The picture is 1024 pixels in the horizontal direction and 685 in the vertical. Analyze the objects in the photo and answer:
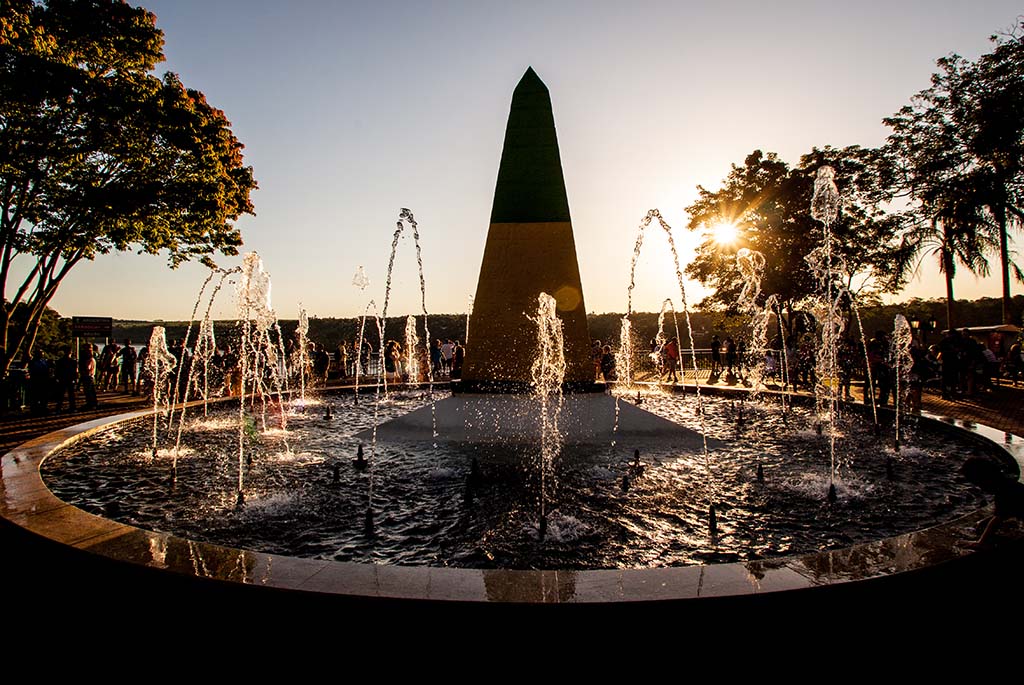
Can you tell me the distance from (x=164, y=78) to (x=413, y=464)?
38.5 ft

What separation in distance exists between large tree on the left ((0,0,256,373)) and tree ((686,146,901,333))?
57.5 feet

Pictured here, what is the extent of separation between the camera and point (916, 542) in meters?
3.45

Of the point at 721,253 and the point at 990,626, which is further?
the point at 721,253

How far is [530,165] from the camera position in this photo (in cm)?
1053

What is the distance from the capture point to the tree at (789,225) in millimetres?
21469

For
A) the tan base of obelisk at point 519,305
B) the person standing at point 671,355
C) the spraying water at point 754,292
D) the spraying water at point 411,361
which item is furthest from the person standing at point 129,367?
the spraying water at point 754,292

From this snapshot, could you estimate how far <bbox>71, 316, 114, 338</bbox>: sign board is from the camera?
16.1 m

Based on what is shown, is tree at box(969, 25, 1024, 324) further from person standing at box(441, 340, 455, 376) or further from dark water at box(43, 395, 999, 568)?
person standing at box(441, 340, 455, 376)

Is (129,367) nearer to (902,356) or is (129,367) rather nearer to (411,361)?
(411,361)

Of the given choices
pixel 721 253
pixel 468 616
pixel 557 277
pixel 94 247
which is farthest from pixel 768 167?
Result: pixel 468 616

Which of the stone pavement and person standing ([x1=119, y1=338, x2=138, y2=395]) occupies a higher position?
person standing ([x1=119, y1=338, x2=138, y2=395])

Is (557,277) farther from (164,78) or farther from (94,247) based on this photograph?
(94,247)

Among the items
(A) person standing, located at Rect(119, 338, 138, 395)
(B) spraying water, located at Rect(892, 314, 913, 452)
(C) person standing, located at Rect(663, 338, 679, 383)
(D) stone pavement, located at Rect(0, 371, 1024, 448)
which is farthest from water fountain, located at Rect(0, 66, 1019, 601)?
(A) person standing, located at Rect(119, 338, 138, 395)

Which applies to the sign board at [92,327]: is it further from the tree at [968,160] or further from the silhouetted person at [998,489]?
the tree at [968,160]
